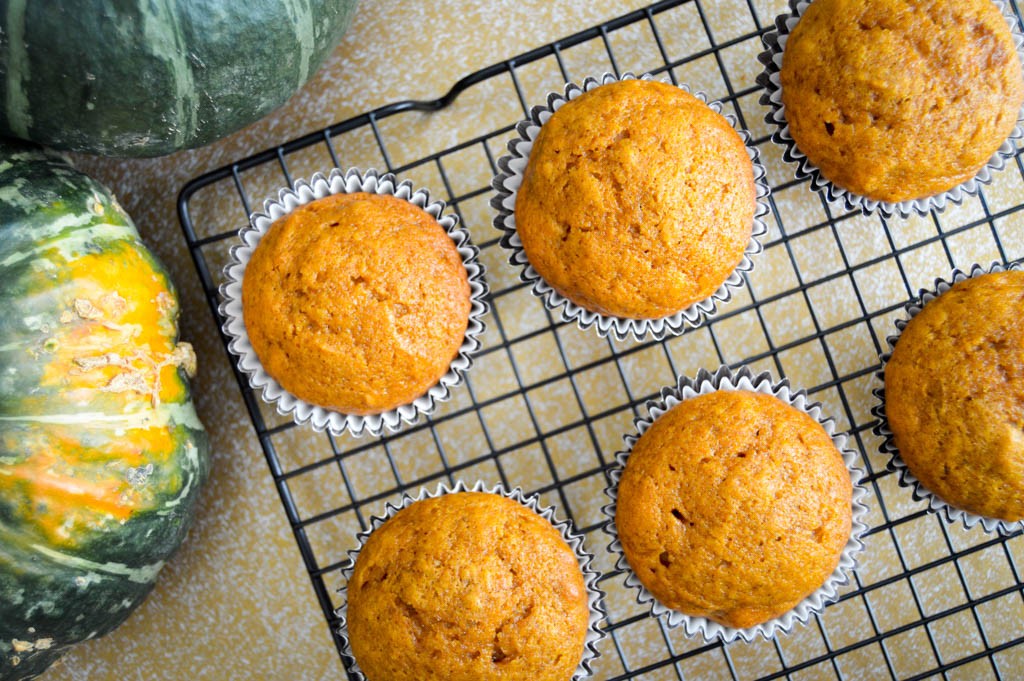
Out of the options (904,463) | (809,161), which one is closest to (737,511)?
(904,463)

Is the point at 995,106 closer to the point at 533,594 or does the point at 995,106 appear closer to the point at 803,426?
the point at 803,426

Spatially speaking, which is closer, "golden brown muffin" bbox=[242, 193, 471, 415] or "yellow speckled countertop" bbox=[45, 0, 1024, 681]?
"golden brown muffin" bbox=[242, 193, 471, 415]

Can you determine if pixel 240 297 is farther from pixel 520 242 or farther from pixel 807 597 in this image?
pixel 807 597

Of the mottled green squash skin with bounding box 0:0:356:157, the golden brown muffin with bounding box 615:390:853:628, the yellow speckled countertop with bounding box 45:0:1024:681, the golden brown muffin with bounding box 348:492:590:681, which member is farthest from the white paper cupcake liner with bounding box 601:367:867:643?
the mottled green squash skin with bounding box 0:0:356:157

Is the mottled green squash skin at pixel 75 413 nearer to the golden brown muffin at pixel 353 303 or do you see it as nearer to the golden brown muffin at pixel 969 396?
the golden brown muffin at pixel 353 303

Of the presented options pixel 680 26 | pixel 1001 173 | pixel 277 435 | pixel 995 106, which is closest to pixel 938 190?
pixel 995 106

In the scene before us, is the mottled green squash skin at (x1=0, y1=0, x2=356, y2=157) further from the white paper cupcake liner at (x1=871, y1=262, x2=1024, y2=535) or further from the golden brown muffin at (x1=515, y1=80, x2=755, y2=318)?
the white paper cupcake liner at (x1=871, y1=262, x2=1024, y2=535)
